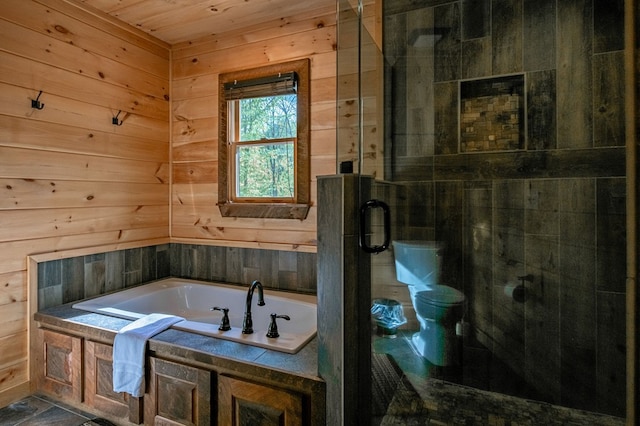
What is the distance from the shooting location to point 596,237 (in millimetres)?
1926

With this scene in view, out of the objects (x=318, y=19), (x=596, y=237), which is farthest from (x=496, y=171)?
(x=318, y=19)

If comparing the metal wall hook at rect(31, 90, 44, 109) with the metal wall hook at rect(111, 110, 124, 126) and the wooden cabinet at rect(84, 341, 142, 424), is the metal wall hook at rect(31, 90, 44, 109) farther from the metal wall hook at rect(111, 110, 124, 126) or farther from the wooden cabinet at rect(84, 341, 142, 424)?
the wooden cabinet at rect(84, 341, 142, 424)

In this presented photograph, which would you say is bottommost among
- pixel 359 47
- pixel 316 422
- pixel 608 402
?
pixel 608 402

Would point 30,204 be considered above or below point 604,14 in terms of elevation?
below

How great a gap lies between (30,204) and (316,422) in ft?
7.22

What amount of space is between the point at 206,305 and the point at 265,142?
1422 mm

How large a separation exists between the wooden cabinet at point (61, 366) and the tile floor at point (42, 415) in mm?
58

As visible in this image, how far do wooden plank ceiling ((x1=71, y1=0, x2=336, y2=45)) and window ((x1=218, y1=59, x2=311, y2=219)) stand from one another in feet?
1.23

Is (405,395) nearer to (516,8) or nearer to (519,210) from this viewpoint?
(519,210)

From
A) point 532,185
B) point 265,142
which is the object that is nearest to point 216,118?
point 265,142

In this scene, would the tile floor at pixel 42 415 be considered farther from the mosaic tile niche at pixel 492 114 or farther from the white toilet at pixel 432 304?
the mosaic tile niche at pixel 492 114

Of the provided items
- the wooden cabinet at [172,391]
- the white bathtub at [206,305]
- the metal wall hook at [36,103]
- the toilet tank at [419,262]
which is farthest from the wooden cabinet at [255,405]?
the metal wall hook at [36,103]

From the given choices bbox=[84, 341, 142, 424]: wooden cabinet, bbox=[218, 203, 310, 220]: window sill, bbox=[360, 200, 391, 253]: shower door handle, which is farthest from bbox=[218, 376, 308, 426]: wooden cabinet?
bbox=[218, 203, 310, 220]: window sill

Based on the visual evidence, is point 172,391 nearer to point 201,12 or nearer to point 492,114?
point 492,114
